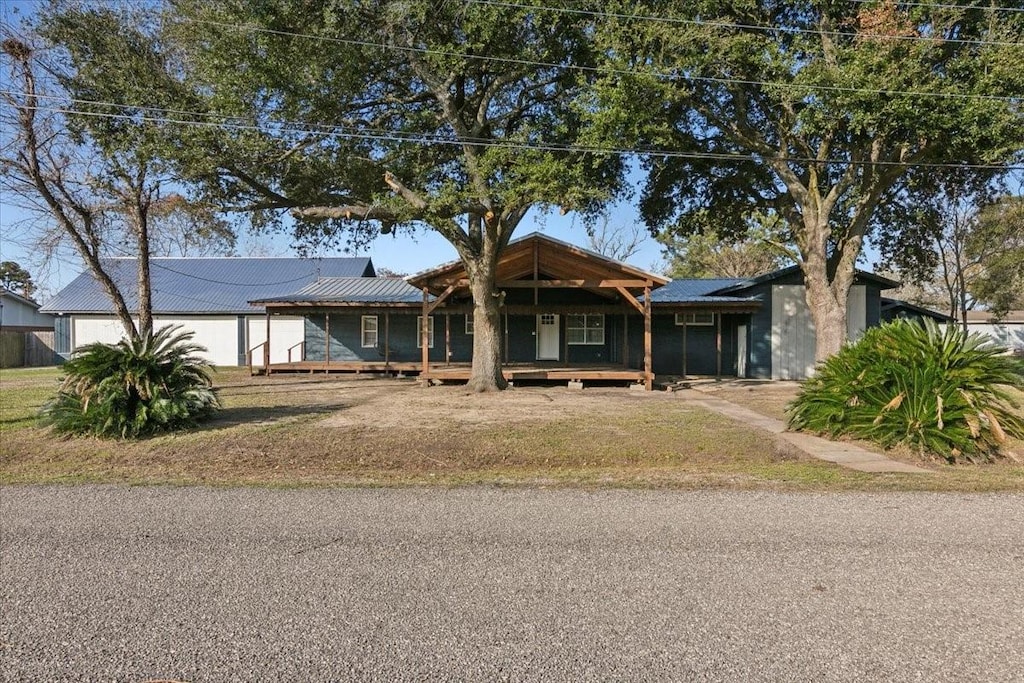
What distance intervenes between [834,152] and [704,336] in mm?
7349

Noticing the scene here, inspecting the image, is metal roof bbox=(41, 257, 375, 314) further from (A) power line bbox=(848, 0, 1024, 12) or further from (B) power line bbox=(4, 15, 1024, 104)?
(A) power line bbox=(848, 0, 1024, 12)

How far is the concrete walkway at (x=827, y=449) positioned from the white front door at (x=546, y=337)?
10134 mm

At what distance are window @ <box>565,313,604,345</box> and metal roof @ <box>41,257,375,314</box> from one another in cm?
1215

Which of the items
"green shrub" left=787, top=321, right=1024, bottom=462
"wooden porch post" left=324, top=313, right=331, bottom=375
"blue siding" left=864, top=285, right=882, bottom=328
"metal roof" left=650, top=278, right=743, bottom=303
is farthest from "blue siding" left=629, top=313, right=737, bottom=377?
"green shrub" left=787, top=321, right=1024, bottom=462

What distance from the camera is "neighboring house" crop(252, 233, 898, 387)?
21.3m

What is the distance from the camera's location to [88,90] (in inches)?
513

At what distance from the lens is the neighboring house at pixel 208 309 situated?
27344 millimetres

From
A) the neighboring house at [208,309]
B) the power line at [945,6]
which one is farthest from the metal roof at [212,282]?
the power line at [945,6]

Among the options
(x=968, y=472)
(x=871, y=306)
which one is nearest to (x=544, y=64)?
(x=968, y=472)

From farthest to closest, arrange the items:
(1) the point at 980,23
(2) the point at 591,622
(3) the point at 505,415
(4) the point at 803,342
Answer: (4) the point at 803,342 < (1) the point at 980,23 < (3) the point at 505,415 < (2) the point at 591,622

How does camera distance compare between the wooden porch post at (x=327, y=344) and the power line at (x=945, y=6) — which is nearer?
the power line at (x=945, y=6)

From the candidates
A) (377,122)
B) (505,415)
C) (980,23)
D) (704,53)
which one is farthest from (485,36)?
(980,23)

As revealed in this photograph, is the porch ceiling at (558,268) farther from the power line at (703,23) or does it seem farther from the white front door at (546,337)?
the power line at (703,23)

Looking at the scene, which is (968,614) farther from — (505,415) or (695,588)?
(505,415)
